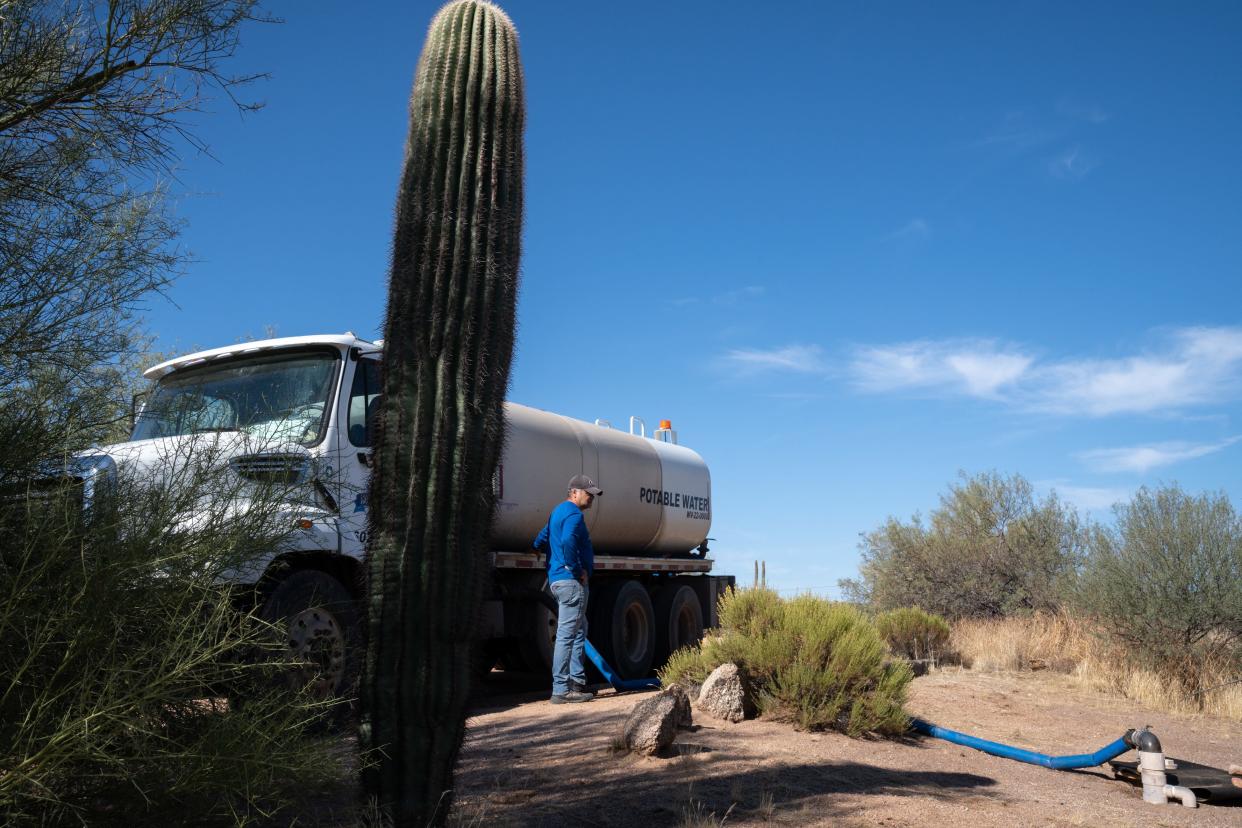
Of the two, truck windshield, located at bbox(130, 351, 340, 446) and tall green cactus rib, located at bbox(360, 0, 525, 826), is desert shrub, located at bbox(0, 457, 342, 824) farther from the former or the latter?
truck windshield, located at bbox(130, 351, 340, 446)

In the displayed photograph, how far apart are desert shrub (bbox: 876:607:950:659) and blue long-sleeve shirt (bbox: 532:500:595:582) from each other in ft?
26.2

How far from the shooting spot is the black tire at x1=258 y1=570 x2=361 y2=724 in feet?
19.6

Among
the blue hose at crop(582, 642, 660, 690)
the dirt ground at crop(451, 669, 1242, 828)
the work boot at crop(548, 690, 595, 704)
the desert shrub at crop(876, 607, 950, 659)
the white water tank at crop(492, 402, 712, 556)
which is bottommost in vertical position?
the dirt ground at crop(451, 669, 1242, 828)

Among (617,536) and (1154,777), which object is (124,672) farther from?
(617,536)

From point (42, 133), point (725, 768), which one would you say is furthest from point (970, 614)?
point (42, 133)

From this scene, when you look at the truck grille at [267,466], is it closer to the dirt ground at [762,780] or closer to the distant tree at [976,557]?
the dirt ground at [762,780]

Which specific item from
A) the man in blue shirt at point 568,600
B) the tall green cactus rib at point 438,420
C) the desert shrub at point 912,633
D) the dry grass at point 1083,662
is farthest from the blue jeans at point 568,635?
the dry grass at point 1083,662

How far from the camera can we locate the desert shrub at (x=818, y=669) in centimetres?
805

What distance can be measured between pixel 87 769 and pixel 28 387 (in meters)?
1.95

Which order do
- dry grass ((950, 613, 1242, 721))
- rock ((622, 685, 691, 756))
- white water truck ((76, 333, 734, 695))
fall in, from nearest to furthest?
white water truck ((76, 333, 734, 695)) → rock ((622, 685, 691, 756)) → dry grass ((950, 613, 1242, 721))

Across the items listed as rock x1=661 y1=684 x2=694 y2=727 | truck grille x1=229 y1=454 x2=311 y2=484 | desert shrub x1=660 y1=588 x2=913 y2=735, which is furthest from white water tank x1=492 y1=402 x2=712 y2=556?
truck grille x1=229 y1=454 x2=311 y2=484

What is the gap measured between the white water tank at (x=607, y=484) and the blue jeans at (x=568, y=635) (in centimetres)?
106

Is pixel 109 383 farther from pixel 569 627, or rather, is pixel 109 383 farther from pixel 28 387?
pixel 569 627

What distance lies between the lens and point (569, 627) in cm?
883
